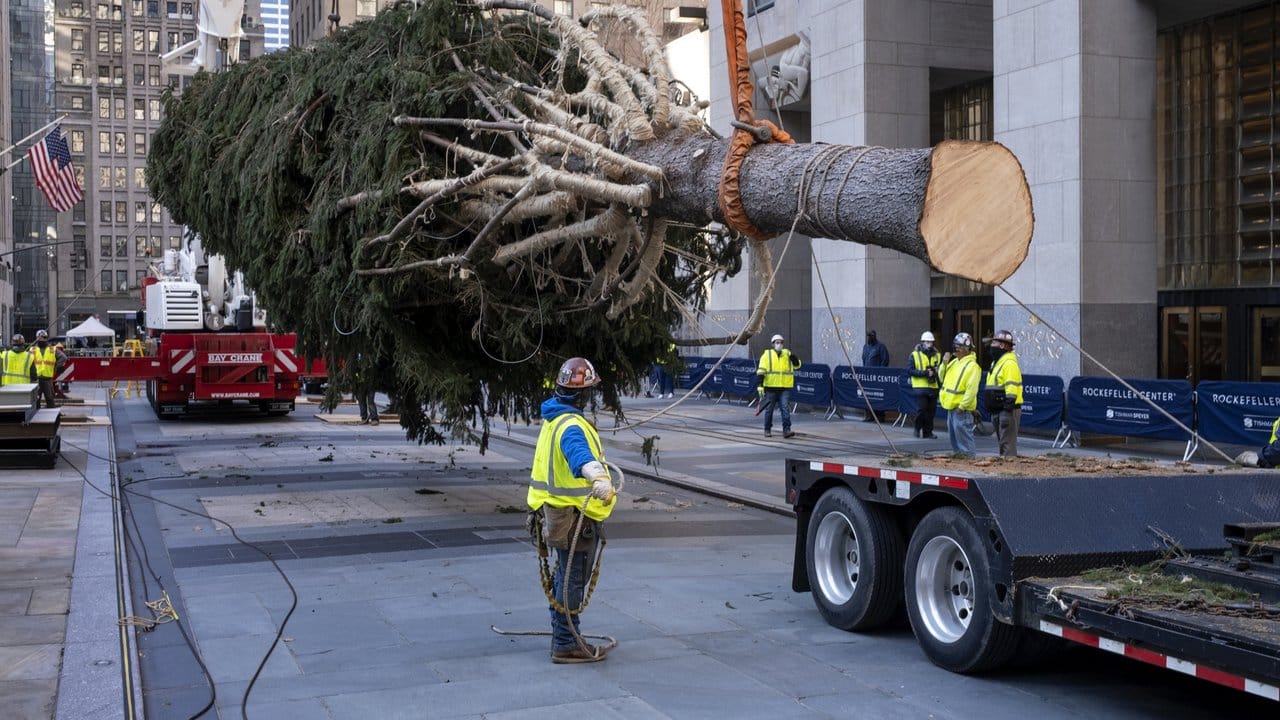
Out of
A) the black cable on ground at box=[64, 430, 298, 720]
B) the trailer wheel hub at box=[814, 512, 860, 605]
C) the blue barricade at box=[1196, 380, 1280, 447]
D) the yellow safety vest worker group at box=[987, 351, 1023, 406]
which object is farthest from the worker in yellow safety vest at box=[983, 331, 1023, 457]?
the black cable on ground at box=[64, 430, 298, 720]

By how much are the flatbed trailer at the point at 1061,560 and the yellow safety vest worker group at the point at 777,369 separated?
13396 mm

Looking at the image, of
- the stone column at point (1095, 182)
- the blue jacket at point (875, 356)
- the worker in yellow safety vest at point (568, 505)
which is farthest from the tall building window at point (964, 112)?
the worker in yellow safety vest at point (568, 505)

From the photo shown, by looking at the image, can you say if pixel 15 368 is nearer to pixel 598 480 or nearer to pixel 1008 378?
pixel 1008 378

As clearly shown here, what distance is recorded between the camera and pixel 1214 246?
870 inches

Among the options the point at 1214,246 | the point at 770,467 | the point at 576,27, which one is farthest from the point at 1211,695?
the point at 1214,246

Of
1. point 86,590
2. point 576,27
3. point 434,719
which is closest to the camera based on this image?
point 434,719

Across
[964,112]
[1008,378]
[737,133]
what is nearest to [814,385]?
[964,112]

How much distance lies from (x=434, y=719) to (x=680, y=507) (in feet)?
25.7

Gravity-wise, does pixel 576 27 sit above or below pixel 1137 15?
below

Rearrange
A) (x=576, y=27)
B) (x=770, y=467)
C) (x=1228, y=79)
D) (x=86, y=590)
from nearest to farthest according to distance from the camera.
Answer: (x=86, y=590), (x=576, y=27), (x=770, y=467), (x=1228, y=79)

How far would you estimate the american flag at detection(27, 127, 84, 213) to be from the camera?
31.6m

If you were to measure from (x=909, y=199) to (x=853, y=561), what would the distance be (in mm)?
2731

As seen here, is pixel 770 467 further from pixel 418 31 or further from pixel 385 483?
pixel 418 31

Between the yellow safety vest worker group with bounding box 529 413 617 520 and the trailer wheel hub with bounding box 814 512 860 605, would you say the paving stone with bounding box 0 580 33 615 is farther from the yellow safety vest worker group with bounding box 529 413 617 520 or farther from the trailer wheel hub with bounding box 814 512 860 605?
the trailer wheel hub with bounding box 814 512 860 605
